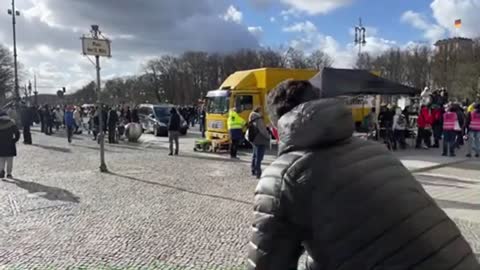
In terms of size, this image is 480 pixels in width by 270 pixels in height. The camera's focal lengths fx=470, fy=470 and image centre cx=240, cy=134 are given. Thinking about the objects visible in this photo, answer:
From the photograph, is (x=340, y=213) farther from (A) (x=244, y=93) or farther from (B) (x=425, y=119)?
(B) (x=425, y=119)

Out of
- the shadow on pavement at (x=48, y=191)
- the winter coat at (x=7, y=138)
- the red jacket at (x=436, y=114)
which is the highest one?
the red jacket at (x=436, y=114)

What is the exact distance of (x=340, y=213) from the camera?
1610 millimetres

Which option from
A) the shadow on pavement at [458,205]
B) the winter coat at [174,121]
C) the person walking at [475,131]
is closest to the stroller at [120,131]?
the winter coat at [174,121]

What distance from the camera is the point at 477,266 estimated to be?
5.69 ft

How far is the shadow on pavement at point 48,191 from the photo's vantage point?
872 centimetres

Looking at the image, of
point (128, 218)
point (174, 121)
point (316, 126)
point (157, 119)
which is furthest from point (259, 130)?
point (157, 119)

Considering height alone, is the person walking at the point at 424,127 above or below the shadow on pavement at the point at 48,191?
above

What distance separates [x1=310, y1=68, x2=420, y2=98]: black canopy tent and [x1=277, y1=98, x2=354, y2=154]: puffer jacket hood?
30.2 feet

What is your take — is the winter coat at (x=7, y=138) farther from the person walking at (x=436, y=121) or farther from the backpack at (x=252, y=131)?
the person walking at (x=436, y=121)

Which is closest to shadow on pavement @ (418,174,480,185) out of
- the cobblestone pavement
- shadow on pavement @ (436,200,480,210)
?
shadow on pavement @ (436,200,480,210)

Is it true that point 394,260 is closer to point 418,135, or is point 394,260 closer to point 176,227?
point 176,227

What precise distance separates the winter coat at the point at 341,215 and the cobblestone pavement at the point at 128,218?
135 inches

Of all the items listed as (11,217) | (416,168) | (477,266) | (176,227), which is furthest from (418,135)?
(477,266)

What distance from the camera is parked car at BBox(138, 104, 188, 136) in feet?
88.4
